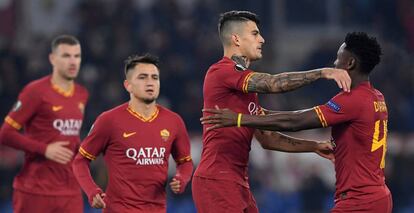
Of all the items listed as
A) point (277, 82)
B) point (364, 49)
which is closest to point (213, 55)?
point (277, 82)

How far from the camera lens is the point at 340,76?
7117mm

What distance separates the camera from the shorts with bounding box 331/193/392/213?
7.39 metres

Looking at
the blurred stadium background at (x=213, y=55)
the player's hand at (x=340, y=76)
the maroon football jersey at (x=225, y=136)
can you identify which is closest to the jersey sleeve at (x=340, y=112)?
the player's hand at (x=340, y=76)

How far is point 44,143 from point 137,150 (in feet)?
6.00

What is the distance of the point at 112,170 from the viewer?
338 inches

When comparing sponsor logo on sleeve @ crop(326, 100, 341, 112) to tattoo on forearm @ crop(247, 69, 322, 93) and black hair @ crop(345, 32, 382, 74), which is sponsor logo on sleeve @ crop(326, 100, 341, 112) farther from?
black hair @ crop(345, 32, 382, 74)

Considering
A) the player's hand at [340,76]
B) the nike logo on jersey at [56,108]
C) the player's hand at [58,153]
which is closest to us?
the player's hand at [340,76]

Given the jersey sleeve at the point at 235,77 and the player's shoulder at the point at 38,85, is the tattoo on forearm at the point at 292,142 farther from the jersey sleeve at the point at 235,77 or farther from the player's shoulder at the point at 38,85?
the player's shoulder at the point at 38,85

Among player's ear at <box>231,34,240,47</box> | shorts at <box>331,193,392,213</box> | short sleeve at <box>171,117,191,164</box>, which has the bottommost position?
shorts at <box>331,193,392,213</box>

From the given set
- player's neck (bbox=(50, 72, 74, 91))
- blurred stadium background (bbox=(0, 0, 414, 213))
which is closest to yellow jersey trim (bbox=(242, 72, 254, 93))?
player's neck (bbox=(50, 72, 74, 91))

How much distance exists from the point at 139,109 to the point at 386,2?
1002 centimetres

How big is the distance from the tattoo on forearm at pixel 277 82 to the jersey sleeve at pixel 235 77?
44 millimetres

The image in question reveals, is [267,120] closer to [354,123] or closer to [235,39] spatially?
[354,123]

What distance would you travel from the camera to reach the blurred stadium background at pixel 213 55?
1547cm
